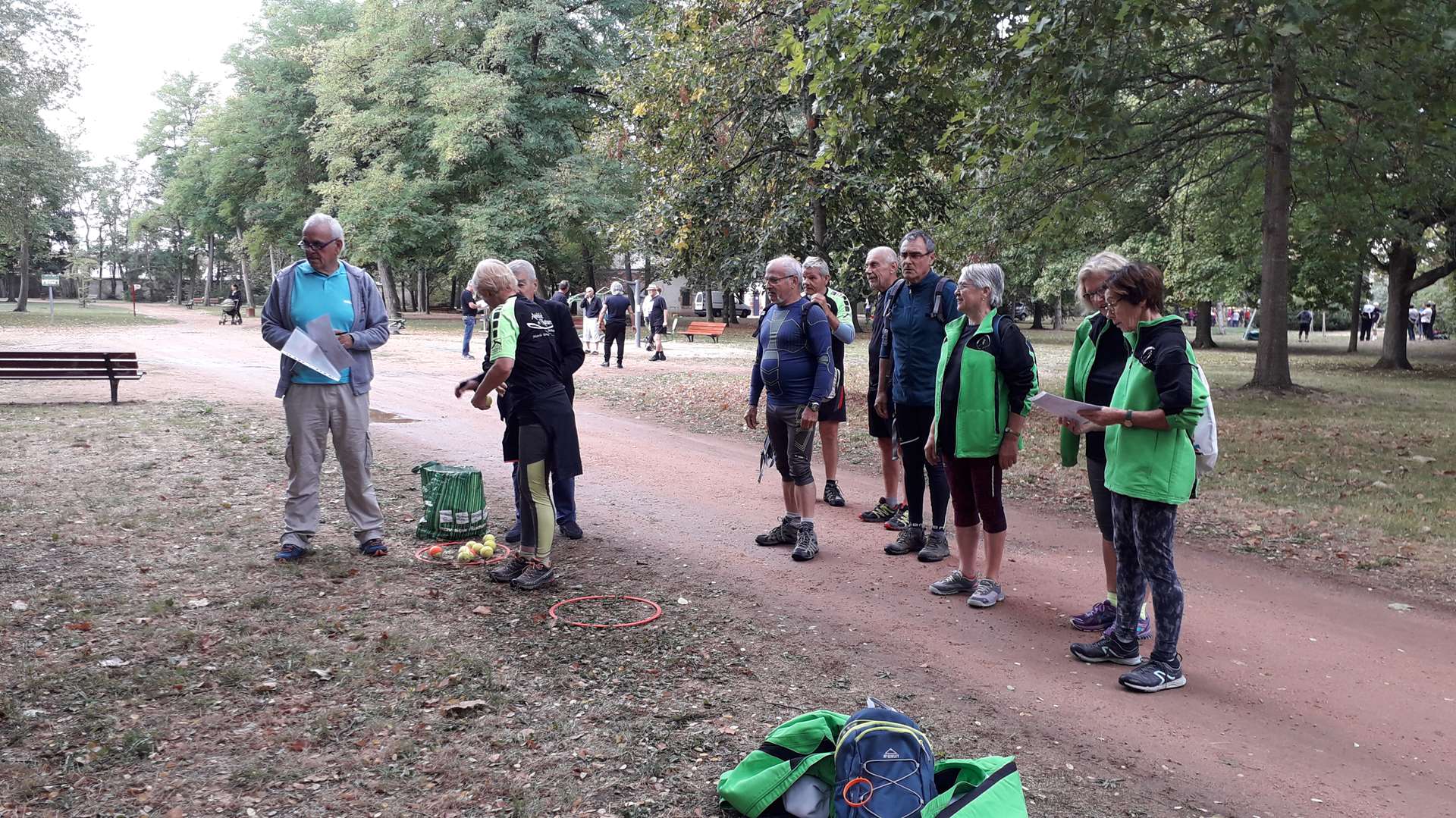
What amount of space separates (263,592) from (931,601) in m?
3.85

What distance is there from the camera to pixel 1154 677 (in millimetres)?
4590

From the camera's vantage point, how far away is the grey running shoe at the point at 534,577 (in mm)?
5863

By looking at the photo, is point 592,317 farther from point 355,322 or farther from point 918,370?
point 918,370

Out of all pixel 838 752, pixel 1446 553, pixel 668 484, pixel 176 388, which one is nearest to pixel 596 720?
pixel 838 752

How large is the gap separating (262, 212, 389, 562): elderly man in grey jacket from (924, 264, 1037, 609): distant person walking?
3470mm

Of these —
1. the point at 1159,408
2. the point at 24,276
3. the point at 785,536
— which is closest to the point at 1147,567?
the point at 1159,408

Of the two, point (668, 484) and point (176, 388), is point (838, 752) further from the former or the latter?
point (176, 388)

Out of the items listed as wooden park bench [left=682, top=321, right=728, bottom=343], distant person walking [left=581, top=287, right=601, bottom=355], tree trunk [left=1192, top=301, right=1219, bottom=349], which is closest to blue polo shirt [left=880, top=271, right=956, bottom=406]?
distant person walking [left=581, top=287, right=601, bottom=355]

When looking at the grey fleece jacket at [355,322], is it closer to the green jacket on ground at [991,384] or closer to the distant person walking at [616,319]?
the green jacket on ground at [991,384]

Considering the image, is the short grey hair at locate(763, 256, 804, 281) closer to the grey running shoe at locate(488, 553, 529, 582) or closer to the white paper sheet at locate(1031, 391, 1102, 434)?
the white paper sheet at locate(1031, 391, 1102, 434)

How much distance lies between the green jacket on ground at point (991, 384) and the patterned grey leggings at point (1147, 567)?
826mm

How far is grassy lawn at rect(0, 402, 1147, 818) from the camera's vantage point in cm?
358

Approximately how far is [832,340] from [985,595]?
7.93ft

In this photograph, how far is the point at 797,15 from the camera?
39.1 feet
